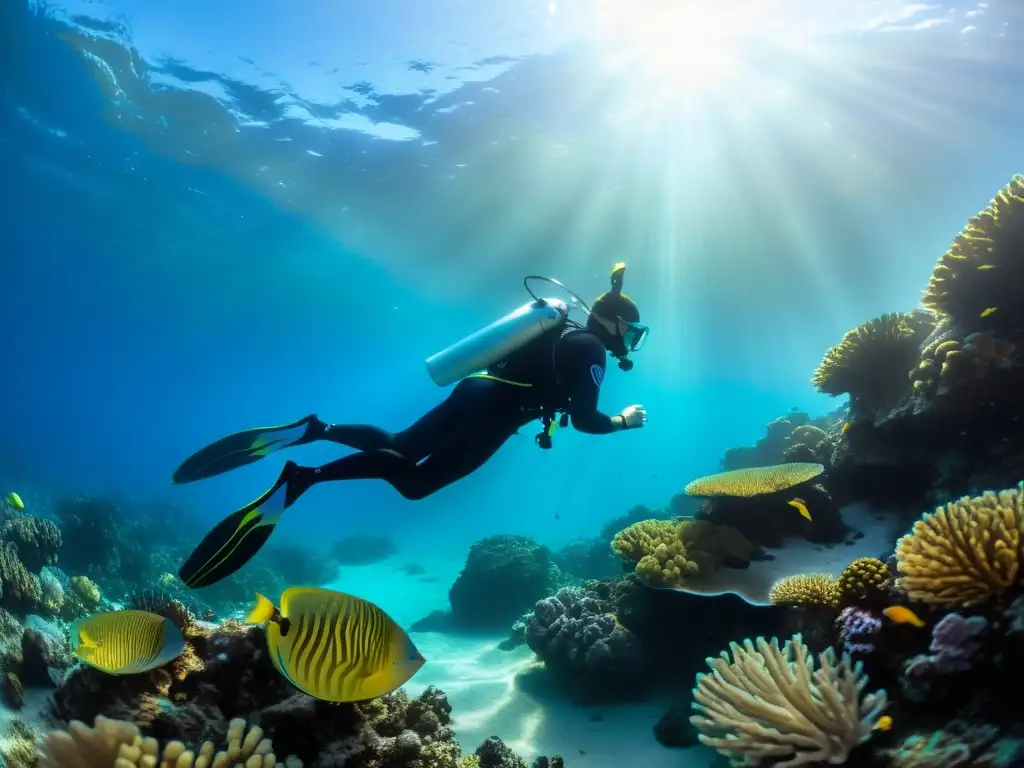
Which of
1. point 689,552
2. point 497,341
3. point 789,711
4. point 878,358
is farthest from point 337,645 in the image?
point 878,358

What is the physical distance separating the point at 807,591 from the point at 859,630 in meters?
0.72

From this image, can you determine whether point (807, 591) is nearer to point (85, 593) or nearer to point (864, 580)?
point (864, 580)

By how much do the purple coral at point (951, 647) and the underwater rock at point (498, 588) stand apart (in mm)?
9973

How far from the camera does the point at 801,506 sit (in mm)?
5371

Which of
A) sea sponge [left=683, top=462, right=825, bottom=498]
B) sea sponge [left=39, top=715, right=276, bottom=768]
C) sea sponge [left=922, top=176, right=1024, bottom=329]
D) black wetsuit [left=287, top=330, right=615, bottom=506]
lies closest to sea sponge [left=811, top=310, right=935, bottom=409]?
sea sponge [left=922, top=176, right=1024, bottom=329]

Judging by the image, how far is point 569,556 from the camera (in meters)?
18.7

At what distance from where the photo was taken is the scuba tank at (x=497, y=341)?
599 centimetres

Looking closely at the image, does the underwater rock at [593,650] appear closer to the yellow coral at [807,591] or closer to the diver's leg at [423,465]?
the yellow coral at [807,591]

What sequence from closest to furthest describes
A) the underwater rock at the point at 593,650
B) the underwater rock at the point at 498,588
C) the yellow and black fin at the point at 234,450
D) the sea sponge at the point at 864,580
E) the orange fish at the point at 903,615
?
the orange fish at the point at 903,615
the sea sponge at the point at 864,580
the yellow and black fin at the point at 234,450
the underwater rock at the point at 593,650
the underwater rock at the point at 498,588

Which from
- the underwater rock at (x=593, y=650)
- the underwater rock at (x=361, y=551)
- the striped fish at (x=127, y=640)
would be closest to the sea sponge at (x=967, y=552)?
the underwater rock at (x=593, y=650)

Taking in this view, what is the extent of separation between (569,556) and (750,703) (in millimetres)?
16598

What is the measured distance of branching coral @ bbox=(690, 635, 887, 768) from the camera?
2.56 metres

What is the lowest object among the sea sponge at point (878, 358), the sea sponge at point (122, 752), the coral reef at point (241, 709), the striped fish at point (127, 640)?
the sea sponge at point (122, 752)

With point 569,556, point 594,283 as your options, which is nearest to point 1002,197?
point 569,556
